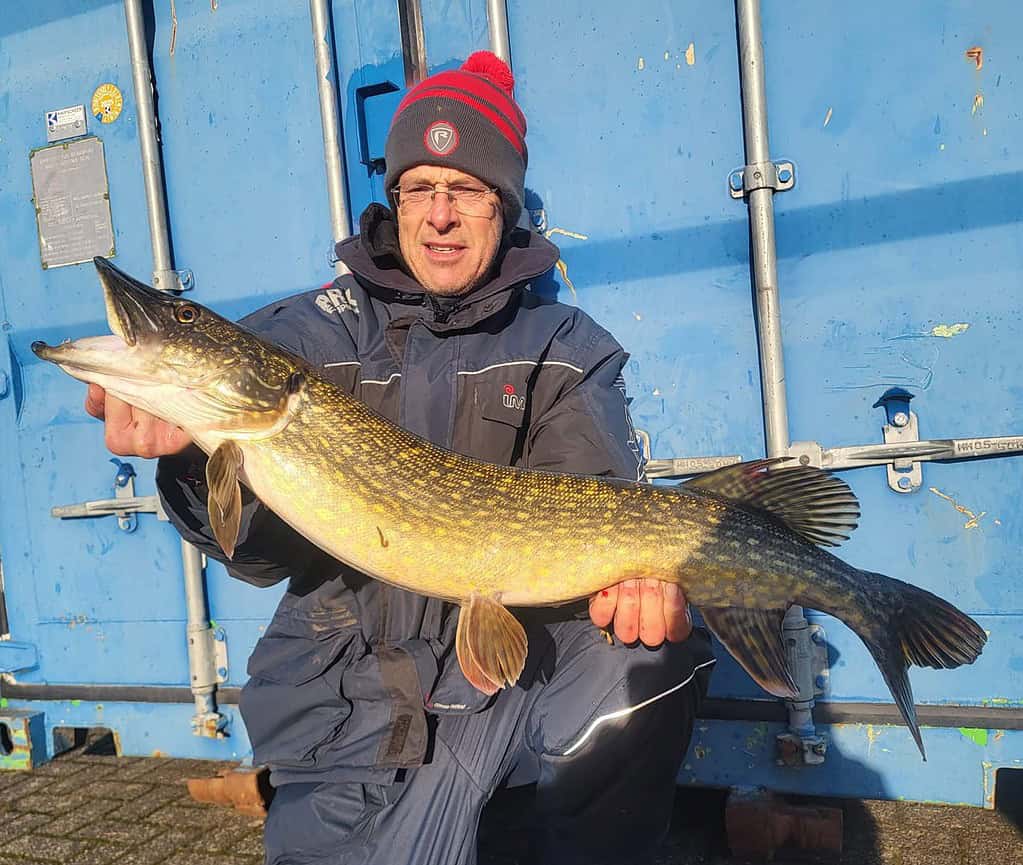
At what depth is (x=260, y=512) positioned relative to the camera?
2.31 meters

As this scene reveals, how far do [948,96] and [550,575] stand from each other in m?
2.16

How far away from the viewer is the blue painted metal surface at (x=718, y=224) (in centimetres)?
277

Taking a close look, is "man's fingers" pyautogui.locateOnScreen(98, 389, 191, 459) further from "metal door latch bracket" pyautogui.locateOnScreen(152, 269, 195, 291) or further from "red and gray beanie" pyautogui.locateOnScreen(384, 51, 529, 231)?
"metal door latch bracket" pyautogui.locateOnScreen(152, 269, 195, 291)

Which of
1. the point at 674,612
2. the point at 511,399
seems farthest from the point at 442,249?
the point at 674,612

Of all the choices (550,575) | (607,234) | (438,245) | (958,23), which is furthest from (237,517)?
(958,23)

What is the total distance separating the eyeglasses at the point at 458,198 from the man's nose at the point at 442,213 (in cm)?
1

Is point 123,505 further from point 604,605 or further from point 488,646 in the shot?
point 604,605

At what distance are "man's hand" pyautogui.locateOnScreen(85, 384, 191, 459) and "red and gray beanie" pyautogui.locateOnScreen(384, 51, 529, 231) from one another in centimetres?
121

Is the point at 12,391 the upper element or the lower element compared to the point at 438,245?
lower

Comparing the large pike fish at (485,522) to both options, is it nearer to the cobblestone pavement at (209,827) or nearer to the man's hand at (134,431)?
the man's hand at (134,431)

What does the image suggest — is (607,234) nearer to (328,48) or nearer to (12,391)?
(328,48)

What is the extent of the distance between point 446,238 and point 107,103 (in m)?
2.13

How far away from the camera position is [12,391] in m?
3.90

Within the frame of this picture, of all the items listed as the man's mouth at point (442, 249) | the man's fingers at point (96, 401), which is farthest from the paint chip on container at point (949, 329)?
the man's fingers at point (96, 401)
